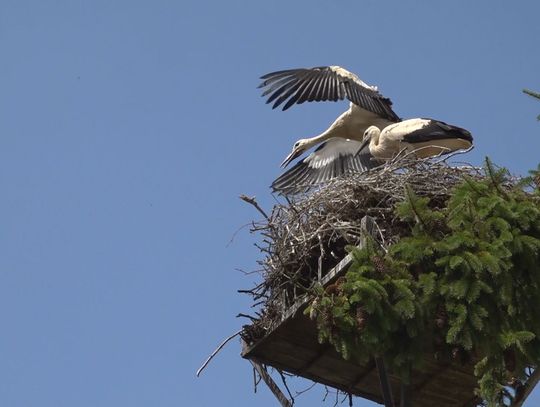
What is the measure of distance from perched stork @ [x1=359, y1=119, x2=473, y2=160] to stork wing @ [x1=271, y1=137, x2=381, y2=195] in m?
1.63

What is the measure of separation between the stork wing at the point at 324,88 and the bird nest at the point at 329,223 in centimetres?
316

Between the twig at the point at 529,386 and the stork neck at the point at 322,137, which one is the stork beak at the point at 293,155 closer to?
the stork neck at the point at 322,137

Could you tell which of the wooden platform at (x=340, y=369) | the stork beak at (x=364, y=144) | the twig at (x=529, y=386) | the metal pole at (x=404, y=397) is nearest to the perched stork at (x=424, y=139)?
the stork beak at (x=364, y=144)

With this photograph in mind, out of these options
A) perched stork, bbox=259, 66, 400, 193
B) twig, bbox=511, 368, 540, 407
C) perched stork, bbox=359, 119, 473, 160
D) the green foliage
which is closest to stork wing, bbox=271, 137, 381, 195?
perched stork, bbox=259, 66, 400, 193

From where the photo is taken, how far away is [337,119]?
52.0 feet

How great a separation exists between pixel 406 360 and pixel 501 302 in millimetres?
751

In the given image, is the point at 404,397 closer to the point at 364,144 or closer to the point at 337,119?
the point at 364,144

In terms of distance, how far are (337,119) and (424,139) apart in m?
2.77

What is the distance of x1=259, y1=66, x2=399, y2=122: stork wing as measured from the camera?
1498 centimetres

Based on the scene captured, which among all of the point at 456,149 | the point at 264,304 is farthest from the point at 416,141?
the point at 264,304

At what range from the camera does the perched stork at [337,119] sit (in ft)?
49.3

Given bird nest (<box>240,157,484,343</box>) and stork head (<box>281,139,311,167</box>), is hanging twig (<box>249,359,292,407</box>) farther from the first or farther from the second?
stork head (<box>281,139,311,167</box>)

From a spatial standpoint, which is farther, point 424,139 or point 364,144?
point 364,144

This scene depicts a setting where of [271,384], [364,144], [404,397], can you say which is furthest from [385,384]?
[364,144]
